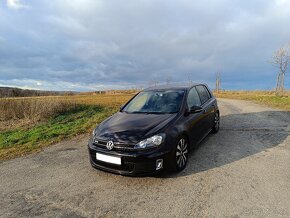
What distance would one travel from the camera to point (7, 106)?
12758mm

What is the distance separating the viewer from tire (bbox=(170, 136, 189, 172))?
4.32 metres

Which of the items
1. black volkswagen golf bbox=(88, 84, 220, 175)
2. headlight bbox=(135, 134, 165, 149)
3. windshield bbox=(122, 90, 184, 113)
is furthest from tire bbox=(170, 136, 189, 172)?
windshield bbox=(122, 90, 184, 113)

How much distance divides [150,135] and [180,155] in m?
0.84

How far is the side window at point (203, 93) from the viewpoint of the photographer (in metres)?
6.51

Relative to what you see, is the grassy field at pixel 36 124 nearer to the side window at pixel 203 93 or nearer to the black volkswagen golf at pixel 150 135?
the black volkswagen golf at pixel 150 135

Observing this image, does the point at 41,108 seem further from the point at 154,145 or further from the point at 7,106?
the point at 154,145

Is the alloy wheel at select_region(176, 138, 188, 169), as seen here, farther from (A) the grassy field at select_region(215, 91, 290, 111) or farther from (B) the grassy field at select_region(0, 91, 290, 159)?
(A) the grassy field at select_region(215, 91, 290, 111)

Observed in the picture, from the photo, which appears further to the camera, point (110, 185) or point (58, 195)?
point (110, 185)

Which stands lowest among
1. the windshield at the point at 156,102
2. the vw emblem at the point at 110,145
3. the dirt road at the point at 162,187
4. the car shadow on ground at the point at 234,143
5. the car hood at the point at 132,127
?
the dirt road at the point at 162,187

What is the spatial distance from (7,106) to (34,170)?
917 centimetres

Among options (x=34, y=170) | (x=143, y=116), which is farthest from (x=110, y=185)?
(x=34, y=170)

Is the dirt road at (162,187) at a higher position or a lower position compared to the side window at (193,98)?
lower

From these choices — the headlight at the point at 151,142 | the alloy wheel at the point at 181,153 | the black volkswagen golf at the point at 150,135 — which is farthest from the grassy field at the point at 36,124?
the alloy wheel at the point at 181,153

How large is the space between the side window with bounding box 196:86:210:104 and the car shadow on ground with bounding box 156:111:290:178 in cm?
111
